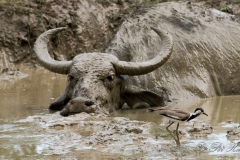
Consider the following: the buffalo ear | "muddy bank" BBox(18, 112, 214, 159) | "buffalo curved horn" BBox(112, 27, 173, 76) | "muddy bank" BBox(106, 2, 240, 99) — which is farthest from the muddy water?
"buffalo curved horn" BBox(112, 27, 173, 76)

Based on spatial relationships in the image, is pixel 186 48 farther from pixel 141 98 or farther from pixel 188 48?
pixel 141 98

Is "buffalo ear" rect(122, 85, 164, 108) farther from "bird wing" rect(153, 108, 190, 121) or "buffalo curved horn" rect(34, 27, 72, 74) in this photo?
"bird wing" rect(153, 108, 190, 121)

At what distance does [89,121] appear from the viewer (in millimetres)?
7109

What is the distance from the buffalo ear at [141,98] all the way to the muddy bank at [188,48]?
0.47m

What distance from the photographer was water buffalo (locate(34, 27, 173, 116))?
7.79 meters

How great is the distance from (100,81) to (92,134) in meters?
1.91

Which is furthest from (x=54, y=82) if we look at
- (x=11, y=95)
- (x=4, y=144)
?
(x=4, y=144)

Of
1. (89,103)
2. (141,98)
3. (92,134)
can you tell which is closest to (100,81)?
(89,103)

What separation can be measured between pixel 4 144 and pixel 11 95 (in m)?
4.19

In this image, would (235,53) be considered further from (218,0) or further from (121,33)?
(218,0)

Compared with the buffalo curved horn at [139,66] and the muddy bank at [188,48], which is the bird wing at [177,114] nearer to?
the buffalo curved horn at [139,66]

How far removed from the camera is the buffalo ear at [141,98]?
28.7 ft

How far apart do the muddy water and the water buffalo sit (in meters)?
0.24

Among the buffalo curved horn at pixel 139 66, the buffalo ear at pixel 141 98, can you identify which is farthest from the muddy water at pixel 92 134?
the buffalo curved horn at pixel 139 66
